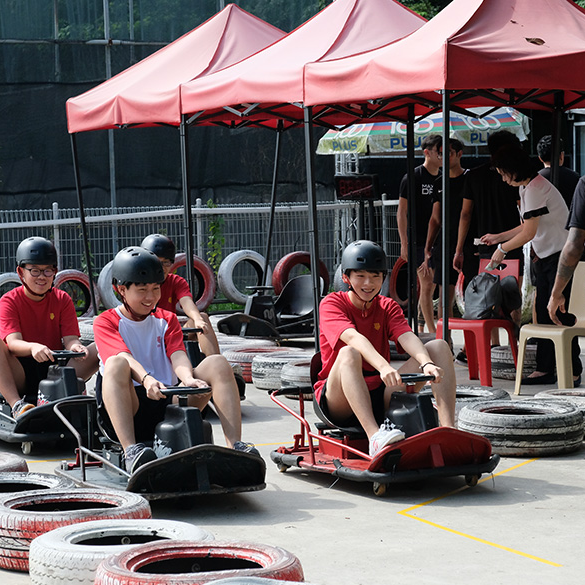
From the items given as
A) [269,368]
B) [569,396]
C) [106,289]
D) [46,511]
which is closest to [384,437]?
[46,511]

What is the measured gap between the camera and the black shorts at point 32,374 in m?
7.27

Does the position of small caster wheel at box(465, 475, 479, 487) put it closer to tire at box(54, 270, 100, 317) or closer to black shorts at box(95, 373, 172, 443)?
black shorts at box(95, 373, 172, 443)

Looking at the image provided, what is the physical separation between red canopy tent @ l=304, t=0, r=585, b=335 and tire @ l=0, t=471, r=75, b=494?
10.9 feet

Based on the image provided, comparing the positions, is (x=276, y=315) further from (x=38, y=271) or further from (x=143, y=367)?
(x=143, y=367)

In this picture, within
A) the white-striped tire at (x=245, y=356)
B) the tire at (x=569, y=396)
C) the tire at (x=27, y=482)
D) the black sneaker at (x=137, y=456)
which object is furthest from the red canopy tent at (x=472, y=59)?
the tire at (x=27, y=482)

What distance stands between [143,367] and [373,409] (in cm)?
127

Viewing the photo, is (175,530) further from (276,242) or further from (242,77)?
(276,242)

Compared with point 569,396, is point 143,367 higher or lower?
higher

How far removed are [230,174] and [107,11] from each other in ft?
10.9

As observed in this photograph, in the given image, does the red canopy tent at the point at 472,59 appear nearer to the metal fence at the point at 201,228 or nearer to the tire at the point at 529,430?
the tire at the point at 529,430

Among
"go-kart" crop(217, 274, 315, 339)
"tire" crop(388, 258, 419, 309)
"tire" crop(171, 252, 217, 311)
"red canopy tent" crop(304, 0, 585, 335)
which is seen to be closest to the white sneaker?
"red canopy tent" crop(304, 0, 585, 335)

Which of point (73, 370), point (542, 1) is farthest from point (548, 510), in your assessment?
point (542, 1)

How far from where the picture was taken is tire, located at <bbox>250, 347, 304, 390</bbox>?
30.0 ft

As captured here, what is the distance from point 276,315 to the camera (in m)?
12.6
